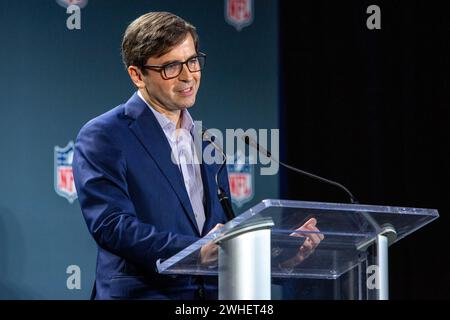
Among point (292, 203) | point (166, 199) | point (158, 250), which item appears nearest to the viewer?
point (292, 203)

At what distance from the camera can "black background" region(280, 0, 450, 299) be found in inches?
168

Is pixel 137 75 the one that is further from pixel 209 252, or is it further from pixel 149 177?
pixel 209 252

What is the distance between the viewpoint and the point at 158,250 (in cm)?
262

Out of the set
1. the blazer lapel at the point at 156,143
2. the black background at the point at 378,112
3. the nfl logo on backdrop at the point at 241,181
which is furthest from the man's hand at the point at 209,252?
the black background at the point at 378,112

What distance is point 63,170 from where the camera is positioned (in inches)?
156

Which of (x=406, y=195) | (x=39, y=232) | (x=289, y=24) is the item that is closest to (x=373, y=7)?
(x=289, y=24)

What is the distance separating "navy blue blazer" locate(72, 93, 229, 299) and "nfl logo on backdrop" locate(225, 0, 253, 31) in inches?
57.3

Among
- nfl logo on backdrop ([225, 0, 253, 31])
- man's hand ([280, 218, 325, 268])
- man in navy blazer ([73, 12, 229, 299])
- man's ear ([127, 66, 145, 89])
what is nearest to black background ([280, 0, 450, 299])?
nfl logo on backdrop ([225, 0, 253, 31])

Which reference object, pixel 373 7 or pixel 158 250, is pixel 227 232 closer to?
pixel 158 250

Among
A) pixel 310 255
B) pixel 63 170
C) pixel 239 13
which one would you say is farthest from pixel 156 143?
pixel 239 13

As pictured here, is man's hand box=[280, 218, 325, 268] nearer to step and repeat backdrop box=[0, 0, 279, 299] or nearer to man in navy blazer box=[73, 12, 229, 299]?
man in navy blazer box=[73, 12, 229, 299]

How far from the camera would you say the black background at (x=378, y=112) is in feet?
14.0

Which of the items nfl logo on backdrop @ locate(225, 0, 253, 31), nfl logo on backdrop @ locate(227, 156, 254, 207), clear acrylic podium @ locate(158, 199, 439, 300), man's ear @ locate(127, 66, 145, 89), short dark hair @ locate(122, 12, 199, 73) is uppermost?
nfl logo on backdrop @ locate(225, 0, 253, 31)

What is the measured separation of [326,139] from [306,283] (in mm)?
2012
